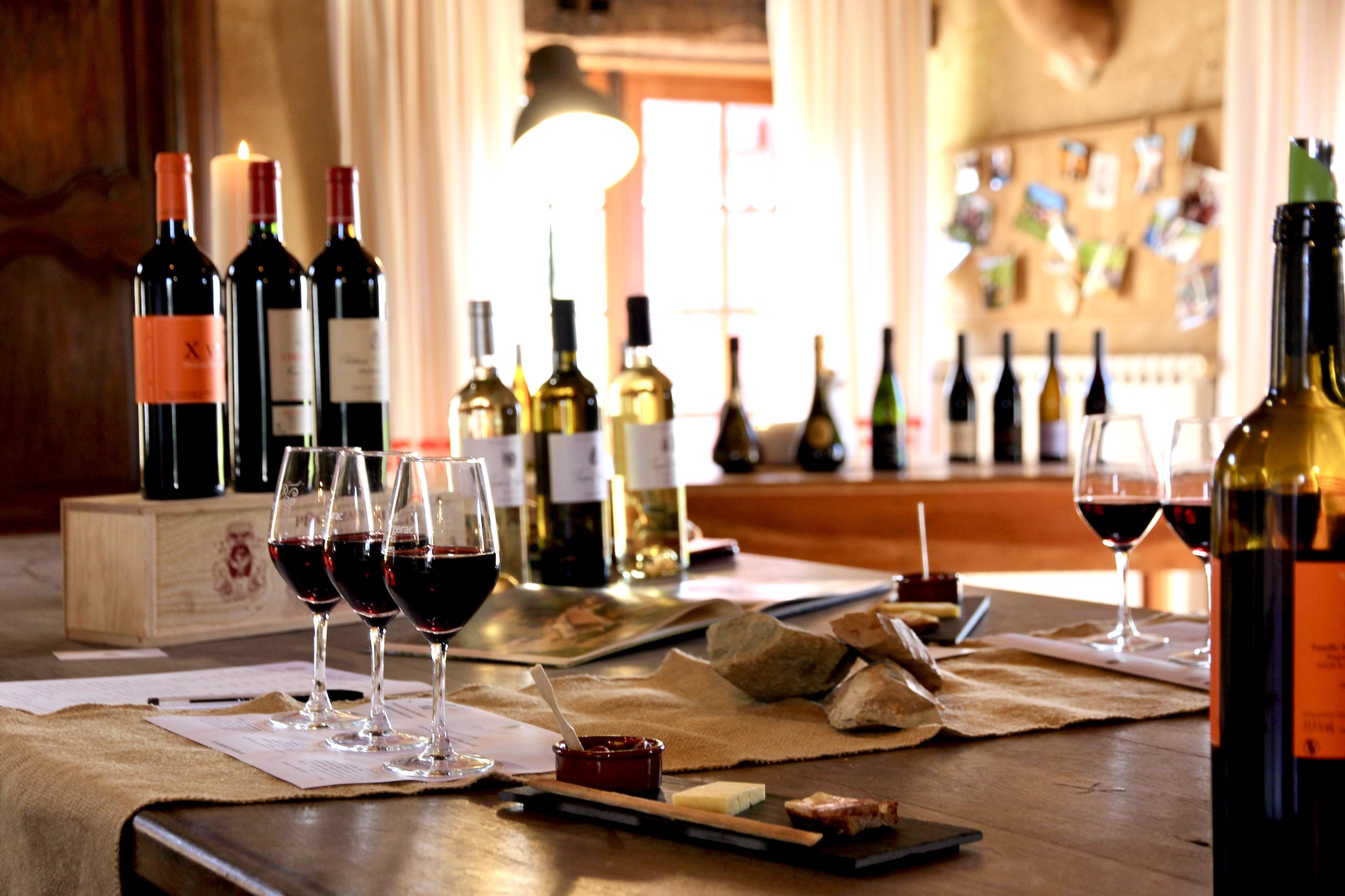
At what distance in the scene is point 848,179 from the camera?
16.8 feet

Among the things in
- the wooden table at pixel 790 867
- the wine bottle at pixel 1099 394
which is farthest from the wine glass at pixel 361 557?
the wine bottle at pixel 1099 394

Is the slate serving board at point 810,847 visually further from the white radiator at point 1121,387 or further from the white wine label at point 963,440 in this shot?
the white radiator at point 1121,387

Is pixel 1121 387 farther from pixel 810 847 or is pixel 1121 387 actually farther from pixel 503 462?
pixel 810 847

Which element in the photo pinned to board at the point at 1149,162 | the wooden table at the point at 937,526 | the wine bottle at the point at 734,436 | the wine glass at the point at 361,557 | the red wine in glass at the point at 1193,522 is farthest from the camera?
the photo pinned to board at the point at 1149,162

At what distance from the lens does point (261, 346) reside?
142 centimetres

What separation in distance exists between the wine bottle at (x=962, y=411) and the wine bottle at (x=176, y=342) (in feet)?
7.85

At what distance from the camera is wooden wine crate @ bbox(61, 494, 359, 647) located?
1348 mm

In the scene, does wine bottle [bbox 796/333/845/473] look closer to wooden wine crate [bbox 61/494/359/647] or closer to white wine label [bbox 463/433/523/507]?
white wine label [bbox 463/433/523/507]

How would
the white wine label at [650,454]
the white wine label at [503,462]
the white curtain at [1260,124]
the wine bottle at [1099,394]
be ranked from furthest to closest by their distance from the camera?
1. the white curtain at [1260,124]
2. the wine bottle at [1099,394]
3. the white wine label at [650,454]
4. the white wine label at [503,462]

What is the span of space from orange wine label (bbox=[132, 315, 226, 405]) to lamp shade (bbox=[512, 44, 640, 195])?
1.39 m

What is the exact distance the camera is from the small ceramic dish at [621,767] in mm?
739

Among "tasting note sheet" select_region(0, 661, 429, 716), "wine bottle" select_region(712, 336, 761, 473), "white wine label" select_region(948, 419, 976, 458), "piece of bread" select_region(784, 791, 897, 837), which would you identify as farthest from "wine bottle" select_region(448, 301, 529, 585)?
"white wine label" select_region(948, 419, 976, 458)

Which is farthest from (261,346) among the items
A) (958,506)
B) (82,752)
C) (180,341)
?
(958,506)

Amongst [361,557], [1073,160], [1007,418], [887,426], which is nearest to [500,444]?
[361,557]
